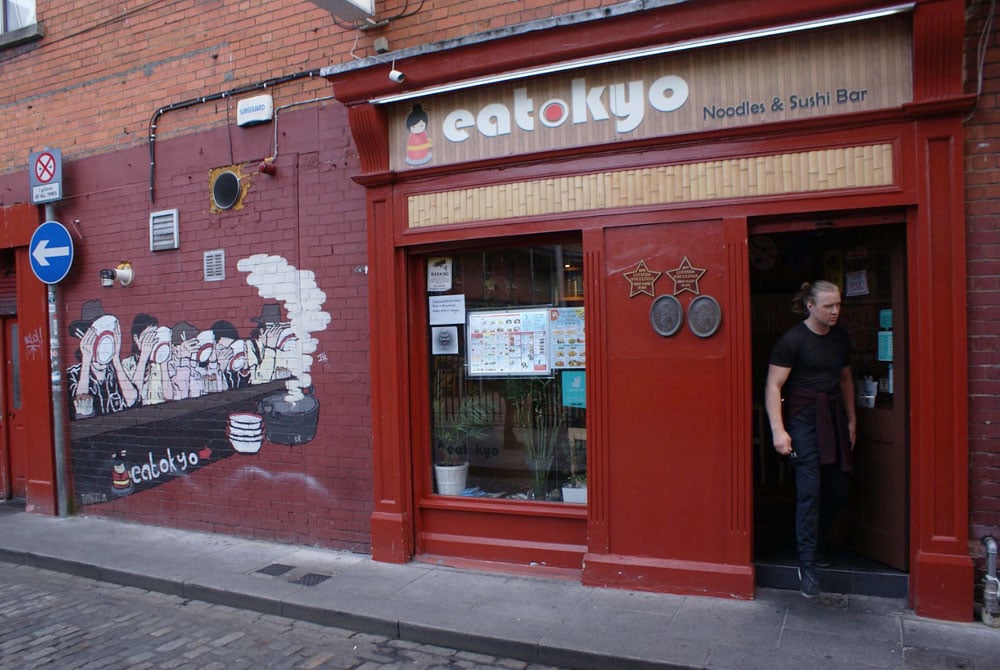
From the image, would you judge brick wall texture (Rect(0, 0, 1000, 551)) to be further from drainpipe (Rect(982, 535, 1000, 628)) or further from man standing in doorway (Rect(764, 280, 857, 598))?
drainpipe (Rect(982, 535, 1000, 628))

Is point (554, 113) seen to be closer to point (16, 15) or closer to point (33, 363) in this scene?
point (33, 363)

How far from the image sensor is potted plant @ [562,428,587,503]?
6051 mm

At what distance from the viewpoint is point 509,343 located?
6344 millimetres

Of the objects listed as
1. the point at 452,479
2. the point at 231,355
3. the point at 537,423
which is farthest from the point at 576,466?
the point at 231,355

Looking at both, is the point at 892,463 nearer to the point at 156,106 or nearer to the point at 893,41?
the point at 893,41

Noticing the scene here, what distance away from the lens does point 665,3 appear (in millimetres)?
5102

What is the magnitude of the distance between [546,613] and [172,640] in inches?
102

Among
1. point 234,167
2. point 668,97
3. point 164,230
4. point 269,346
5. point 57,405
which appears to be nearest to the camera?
point 668,97

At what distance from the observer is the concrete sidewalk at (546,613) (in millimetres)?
4320

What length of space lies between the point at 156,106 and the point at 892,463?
25.4ft

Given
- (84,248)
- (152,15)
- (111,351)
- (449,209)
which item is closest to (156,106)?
(152,15)

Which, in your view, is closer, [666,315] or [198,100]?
[666,315]

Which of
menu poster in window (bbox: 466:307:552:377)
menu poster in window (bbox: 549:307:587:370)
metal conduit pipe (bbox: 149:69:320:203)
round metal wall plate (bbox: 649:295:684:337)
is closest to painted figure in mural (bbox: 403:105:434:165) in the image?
metal conduit pipe (bbox: 149:69:320:203)

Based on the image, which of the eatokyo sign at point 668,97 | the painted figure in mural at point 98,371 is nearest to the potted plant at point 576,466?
the eatokyo sign at point 668,97
